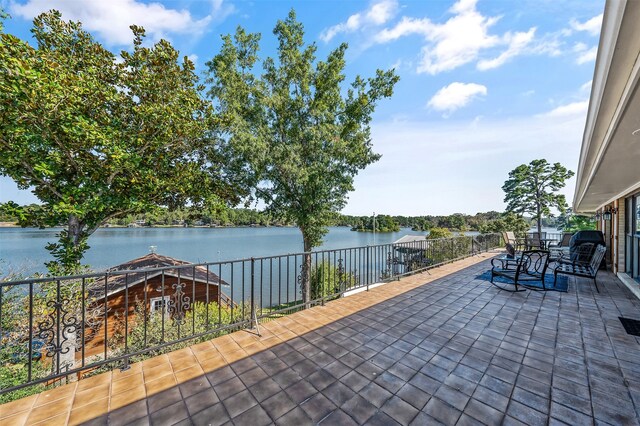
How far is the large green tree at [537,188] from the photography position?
22031 millimetres

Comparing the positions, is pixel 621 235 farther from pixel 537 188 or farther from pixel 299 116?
pixel 537 188

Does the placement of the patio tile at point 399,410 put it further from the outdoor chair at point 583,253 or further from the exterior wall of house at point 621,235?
the exterior wall of house at point 621,235

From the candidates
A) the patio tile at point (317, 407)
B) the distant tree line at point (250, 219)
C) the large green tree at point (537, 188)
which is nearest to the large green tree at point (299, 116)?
the distant tree line at point (250, 219)

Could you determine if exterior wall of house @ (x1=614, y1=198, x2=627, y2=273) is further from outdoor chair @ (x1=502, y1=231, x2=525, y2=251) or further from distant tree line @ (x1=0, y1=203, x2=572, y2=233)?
distant tree line @ (x1=0, y1=203, x2=572, y2=233)

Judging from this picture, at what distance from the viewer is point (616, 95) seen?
1836mm

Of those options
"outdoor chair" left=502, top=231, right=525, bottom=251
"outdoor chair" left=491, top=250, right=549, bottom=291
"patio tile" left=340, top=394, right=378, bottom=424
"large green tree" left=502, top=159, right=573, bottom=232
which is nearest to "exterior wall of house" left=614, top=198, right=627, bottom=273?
"outdoor chair" left=491, top=250, right=549, bottom=291

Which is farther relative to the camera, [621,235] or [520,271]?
[621,235]

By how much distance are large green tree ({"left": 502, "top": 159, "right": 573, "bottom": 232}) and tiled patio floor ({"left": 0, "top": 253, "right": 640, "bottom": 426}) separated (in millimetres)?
24874

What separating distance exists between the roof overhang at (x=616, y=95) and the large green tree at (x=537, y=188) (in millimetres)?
24607

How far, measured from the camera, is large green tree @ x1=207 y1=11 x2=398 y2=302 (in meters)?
8.61

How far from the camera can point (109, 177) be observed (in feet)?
18.4

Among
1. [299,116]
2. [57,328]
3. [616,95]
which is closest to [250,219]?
[299,116]

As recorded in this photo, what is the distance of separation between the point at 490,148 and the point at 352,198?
17.8 feet

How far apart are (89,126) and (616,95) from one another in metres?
7.43
